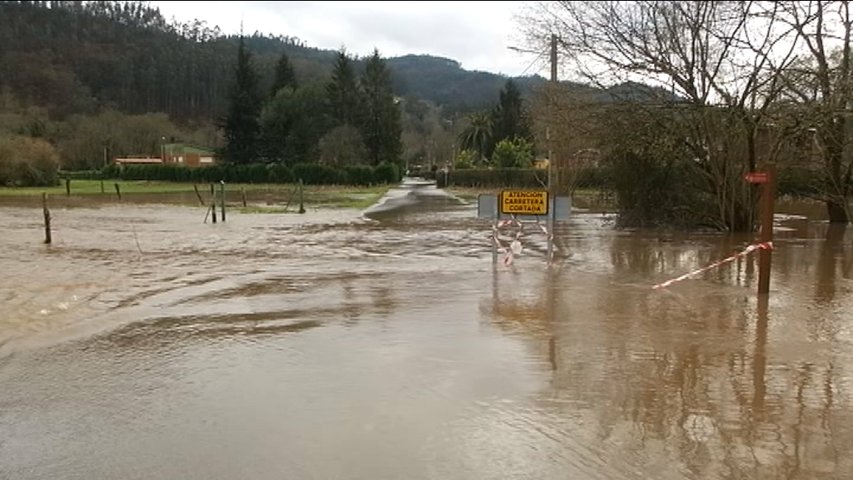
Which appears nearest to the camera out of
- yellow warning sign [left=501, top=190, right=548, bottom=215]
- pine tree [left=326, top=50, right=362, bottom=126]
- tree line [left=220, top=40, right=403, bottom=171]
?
yellow warning sign [left=501, top=190, right=548, bottom=215]

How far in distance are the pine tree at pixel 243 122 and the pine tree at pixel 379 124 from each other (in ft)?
37.8

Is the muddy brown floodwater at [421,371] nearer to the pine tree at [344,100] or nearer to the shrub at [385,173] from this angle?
the shrub at [385,173]

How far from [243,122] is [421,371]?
7501cm

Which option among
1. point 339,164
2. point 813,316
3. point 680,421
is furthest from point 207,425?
point 339,164

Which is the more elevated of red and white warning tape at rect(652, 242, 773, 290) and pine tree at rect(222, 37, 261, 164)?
pine tree at rect(222, 37, 261, 164)

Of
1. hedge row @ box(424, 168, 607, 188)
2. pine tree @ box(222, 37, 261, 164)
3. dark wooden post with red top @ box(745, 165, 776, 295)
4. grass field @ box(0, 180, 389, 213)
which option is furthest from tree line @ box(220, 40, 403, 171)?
dark wooden post with red top @ box(745, 165, 776, 295)

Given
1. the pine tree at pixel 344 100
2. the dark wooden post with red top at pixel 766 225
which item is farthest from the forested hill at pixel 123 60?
the dark wooden post with red top at pixel 766 225

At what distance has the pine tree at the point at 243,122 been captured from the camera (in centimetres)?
7806

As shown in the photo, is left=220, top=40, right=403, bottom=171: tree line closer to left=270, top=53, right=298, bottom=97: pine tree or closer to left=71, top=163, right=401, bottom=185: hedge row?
left=270, top=53, right=298, bottom=97: pine tree

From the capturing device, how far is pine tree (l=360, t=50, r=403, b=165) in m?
78.9

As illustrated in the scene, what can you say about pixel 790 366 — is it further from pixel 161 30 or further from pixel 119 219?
pixel 161 30

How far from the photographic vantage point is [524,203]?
13875 mm

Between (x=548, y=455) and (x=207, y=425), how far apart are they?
8.19 feet

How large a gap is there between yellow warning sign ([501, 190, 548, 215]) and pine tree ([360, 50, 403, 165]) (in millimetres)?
64654
